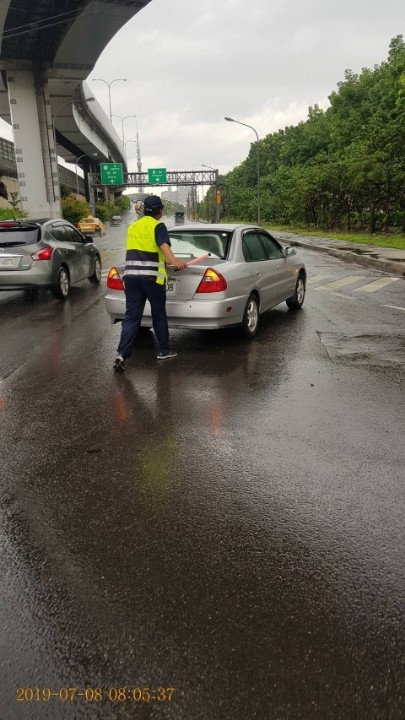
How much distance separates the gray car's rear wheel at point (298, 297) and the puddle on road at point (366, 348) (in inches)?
70.4

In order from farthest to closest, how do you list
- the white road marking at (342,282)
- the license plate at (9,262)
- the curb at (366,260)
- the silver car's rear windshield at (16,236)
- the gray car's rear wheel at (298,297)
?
the curb at (366,260)
the white road marking at (342,282)
the silver car's rear windshield at (16,236)
the license plate at (9,262)
the gray car's rear wheel at (298,297)

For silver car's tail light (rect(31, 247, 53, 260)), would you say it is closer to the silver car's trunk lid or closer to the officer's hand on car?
the silver car's trunk lid

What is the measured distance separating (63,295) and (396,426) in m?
8.67

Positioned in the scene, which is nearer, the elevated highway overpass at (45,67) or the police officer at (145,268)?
the police officer at (145,268)

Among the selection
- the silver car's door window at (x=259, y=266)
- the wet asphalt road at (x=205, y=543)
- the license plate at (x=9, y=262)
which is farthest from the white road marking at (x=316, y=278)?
the wet asphalt road at (x=205, y=543)

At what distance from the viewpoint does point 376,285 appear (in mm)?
13180

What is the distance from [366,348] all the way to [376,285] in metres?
6.51

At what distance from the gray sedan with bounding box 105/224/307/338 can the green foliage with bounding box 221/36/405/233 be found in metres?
19.9

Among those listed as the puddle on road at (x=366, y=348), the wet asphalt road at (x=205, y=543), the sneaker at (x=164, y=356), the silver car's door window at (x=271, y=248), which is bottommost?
the puddle on road at (x=366, y=348)

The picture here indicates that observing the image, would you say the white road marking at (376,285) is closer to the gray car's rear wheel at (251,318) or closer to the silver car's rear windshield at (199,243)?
the gray car's rear wheel at (251,318)

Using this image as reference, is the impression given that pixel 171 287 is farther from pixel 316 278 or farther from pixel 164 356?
pixel 316 278

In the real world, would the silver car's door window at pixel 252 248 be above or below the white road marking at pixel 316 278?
above

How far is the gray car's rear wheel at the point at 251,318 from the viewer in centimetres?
751

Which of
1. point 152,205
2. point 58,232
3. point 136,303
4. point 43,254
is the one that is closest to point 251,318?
point 136,303
